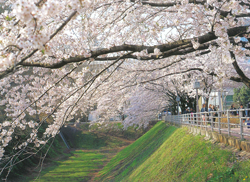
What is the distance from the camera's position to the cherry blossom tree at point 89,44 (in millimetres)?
3578

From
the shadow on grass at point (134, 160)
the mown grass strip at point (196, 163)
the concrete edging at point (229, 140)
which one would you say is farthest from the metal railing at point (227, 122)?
the shadow on grass at point (134, 160)

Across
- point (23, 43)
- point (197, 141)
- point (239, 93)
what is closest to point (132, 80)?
point (197, 141)

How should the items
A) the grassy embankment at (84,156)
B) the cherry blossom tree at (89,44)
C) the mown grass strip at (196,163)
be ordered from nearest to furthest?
1. the cherry blossom tree at (89,44)
2. the mown grass strip at (196,163)
3. the grassy embankment at (84,156)

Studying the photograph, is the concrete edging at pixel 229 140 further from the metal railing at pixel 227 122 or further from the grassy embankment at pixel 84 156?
the grassy embankment at pixel 84 156

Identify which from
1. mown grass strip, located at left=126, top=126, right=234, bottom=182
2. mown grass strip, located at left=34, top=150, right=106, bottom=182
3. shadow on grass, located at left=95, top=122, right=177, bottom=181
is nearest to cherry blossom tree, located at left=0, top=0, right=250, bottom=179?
mown grass strip, located at left=126, top=126, right=234, bottom=182

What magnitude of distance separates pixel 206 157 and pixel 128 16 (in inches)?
210

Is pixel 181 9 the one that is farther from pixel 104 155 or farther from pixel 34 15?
pixel 104 155

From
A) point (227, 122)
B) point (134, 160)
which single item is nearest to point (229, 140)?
point (227, 122)

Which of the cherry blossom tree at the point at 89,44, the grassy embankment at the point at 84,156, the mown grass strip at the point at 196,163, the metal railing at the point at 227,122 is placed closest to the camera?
the cherry blossom tree at the point at 89,44

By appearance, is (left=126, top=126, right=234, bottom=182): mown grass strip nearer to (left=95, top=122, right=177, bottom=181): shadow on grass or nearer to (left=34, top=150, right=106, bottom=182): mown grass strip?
(left=95, top=122, right=177, bottom=181): shadow on grass

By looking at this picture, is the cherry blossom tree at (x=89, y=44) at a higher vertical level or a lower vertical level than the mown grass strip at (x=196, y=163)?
higher

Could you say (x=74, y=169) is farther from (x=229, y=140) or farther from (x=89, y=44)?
(x=89, y=44)

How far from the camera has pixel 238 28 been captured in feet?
20.6

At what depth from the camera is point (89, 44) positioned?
6730 mm
